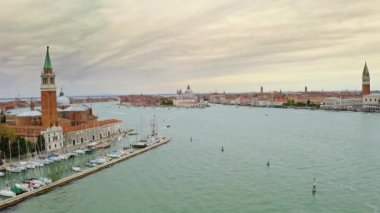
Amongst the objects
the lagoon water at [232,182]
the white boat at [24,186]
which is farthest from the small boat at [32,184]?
the lagoon water at [232,182]

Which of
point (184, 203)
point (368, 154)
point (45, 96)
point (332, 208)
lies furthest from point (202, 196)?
point (45, 96)

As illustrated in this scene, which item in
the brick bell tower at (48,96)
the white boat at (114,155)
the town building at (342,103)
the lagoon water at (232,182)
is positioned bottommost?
the lagoon water at (232,182)

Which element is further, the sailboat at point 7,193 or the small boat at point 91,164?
the small boat at point 91,164

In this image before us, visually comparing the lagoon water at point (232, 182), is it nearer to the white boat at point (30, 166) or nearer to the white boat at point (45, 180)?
the white boat at point (45, 180)

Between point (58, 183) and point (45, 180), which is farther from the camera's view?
point (58, 183)

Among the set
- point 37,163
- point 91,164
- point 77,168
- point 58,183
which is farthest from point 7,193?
point 91,164

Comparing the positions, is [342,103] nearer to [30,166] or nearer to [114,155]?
[114,155]

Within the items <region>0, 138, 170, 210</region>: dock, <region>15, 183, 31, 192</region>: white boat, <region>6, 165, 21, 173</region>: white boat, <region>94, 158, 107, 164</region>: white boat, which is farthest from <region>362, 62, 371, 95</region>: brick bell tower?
<region>15, 183, 31, 192</region>: white boat

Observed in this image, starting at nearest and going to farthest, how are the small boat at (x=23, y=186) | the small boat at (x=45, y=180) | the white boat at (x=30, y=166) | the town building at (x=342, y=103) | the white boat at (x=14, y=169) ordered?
the small boat at (x=23, y=186)
the small boat at (x=45, y=180)
the white boat at (x=14, y=169)
the white boat at (x=30, y=166)
the town building at (x=342, y=103)
